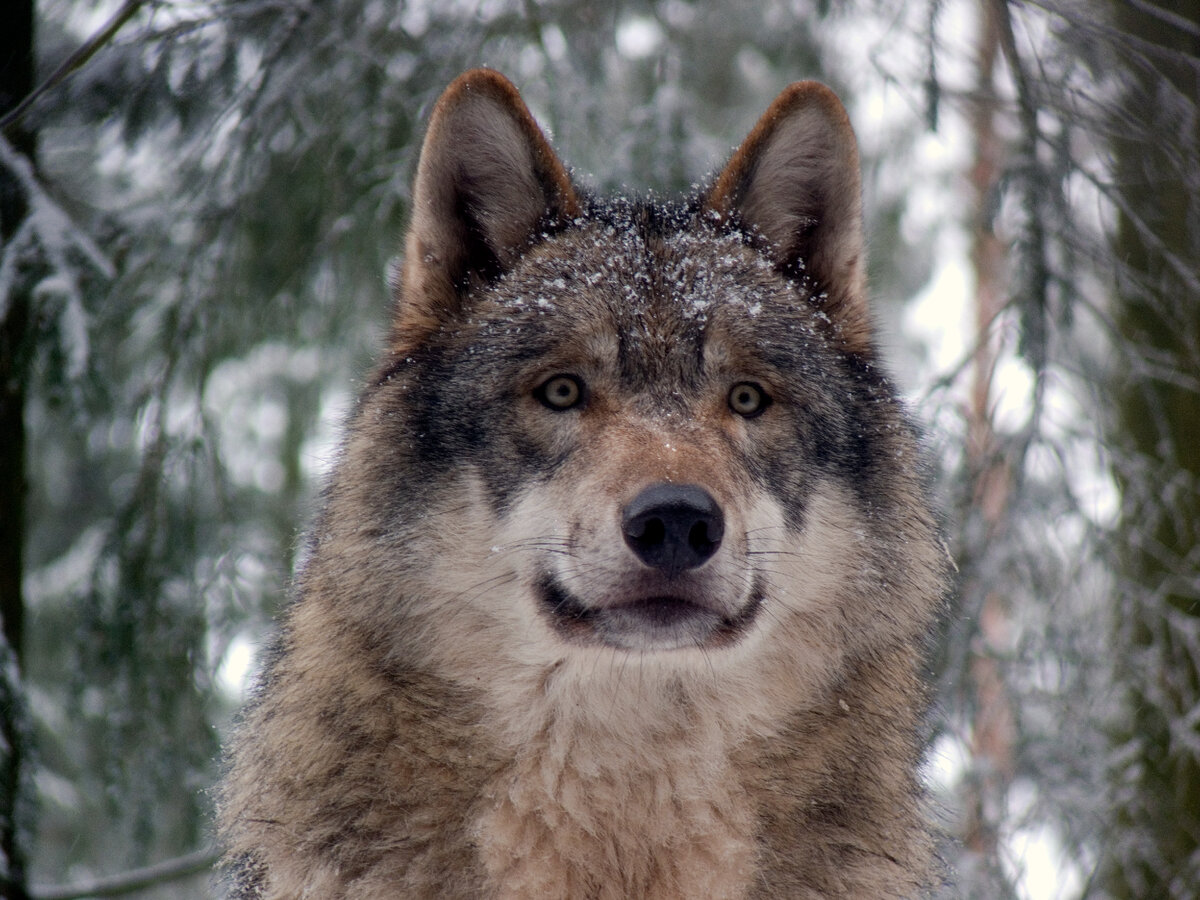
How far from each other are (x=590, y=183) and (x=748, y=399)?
1533mm

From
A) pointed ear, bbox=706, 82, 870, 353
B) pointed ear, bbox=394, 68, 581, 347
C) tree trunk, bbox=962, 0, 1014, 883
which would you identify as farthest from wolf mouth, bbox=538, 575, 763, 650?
tree trunk, bbox=962, 0, 1014, 883

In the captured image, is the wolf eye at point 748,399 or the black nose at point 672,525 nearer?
the black nose at point 672,525

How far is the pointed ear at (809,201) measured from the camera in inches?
111

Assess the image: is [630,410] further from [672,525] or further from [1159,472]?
[1159,472]

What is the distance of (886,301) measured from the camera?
894cm

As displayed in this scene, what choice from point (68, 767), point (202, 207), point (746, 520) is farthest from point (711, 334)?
point (68, 767)

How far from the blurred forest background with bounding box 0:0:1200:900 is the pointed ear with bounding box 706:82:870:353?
0.41 m

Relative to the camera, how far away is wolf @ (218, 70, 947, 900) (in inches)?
88.3

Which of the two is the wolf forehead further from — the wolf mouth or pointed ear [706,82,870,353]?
the wolf mouth

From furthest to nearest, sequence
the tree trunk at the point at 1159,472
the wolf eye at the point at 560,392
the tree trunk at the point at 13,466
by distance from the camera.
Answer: the tree trunk at the point at 13,466 < the tree trunk at the point at 1159,472 < the wolf eye at the point at 560,392

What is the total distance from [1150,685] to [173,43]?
154 inches

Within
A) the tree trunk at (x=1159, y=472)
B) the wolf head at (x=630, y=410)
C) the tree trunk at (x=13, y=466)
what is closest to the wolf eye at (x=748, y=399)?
the wolf head at (x=630, y=410)

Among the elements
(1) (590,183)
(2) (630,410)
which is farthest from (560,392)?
(1) (590,183)

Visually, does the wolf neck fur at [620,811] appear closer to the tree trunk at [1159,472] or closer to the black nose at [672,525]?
the black nose at [672,525]
